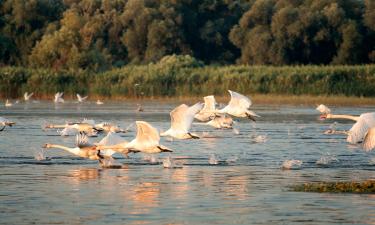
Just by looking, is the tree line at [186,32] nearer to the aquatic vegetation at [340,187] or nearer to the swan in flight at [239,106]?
the swan in flight at [239,106]

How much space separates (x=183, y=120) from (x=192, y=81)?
35464mm

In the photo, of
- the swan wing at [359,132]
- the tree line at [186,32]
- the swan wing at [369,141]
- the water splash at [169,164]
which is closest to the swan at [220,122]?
the water splash at [169,164]


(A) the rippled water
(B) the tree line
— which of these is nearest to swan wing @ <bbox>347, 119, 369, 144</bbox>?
(A) the rippled water

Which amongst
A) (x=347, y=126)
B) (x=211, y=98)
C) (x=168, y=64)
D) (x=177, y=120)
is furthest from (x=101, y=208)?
(x=168, y=64)

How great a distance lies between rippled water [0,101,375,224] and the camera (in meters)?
15.0

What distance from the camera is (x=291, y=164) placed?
21984 millimetres

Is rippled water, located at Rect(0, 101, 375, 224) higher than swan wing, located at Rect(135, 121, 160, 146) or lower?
lower

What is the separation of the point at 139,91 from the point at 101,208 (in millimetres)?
41400

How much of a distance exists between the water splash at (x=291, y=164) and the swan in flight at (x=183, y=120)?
2.09 m

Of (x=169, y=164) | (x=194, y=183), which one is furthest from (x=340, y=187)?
(x=169, y=164)

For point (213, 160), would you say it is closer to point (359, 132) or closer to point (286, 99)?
point (359, 132)

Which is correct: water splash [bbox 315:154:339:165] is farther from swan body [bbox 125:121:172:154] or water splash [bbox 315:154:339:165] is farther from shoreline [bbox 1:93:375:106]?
shoreline [bbox 1:93:375:106]

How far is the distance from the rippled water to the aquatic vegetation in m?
0.32

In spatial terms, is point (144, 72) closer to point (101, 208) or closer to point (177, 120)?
point (177, 120)
